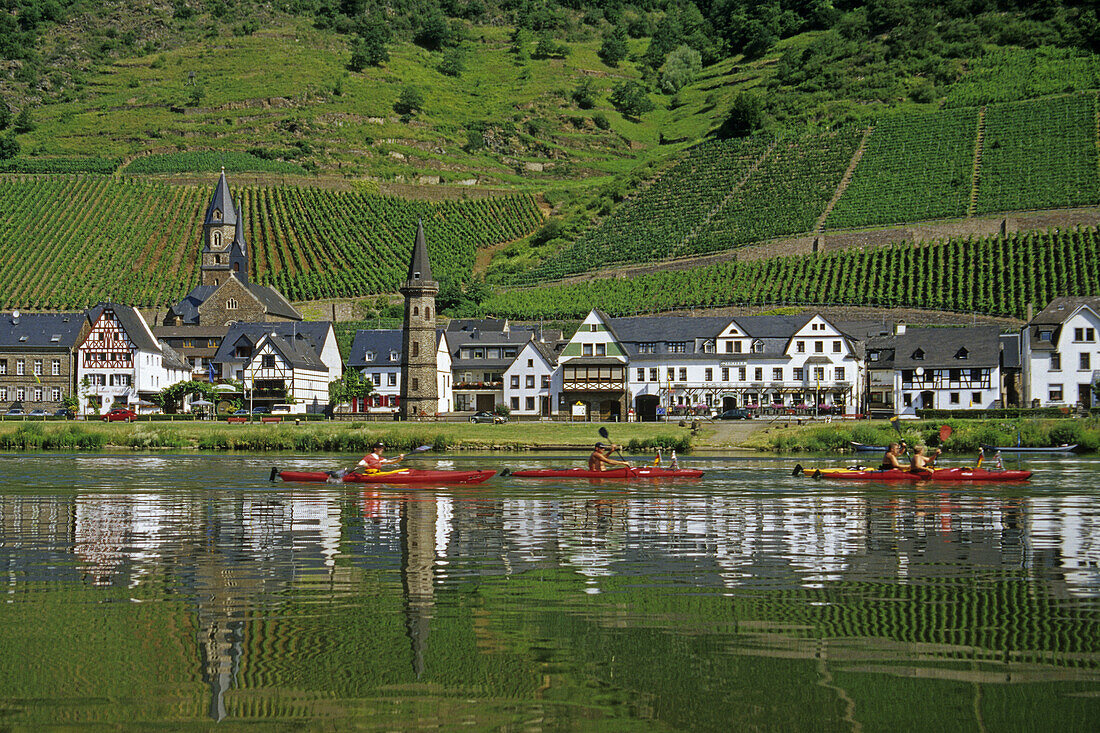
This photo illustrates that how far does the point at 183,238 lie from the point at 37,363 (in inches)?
1881

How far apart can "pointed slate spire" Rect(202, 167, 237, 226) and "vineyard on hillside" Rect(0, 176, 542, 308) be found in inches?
297

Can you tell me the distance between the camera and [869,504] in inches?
1439

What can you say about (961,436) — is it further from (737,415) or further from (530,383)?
(530,383)

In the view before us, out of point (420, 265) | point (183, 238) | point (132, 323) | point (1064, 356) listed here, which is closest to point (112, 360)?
point (132, 323)

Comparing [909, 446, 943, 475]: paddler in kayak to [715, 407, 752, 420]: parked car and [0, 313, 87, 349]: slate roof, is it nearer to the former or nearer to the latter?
[715, 407, 752, 420]: parked car

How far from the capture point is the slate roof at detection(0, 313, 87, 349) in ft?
311

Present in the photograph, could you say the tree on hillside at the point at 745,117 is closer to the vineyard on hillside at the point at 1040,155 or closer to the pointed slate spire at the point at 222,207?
the vineyard on hillside at the point at 1040,155

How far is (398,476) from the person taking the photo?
136 feet

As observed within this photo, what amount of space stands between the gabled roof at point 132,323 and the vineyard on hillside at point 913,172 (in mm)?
69477

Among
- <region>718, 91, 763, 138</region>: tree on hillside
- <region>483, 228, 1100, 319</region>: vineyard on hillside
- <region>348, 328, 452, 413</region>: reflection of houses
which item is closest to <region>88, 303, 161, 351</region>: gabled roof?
<region>348, 328, 452, 413</region>: reflection of houses

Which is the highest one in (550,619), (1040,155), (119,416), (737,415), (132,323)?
(1040,155)

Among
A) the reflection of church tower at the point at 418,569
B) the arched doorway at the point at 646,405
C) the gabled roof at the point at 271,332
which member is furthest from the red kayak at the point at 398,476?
the gabled roof at the point at 271,332

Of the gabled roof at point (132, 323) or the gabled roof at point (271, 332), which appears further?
the gabled roof at point (271, 332)

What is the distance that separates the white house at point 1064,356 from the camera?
260 ft
